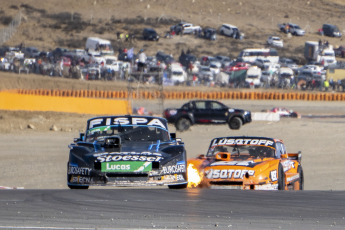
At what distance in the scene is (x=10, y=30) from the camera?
74750mm

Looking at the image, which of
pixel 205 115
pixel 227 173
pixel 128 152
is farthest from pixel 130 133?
pixel 205 115

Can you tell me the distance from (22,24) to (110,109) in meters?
43.9

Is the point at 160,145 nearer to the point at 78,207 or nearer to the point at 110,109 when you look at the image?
the point at 78,207

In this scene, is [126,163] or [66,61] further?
[66,61]

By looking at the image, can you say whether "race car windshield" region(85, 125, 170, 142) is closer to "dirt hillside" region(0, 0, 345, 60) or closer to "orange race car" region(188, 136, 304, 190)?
"orange race car" region(188, 136, 304, 190)

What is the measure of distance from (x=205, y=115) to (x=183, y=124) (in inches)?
48.5

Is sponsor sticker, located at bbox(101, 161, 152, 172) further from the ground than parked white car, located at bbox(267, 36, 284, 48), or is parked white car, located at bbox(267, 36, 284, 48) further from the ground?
sponsor sticker, located at bbox(101, 161, 152, 172)

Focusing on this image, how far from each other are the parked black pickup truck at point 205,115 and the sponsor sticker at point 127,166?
62.8 feet

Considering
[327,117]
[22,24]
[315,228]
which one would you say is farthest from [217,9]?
[315,228]

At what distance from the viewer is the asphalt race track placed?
9.01 m

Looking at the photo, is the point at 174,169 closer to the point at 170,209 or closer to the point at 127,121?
the point at 127,121

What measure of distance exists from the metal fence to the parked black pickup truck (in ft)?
129

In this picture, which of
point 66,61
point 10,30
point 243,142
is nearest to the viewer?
point 243,142

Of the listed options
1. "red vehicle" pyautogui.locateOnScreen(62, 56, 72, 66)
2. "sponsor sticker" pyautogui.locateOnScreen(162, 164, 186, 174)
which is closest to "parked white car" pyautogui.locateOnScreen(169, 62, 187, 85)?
"red vehicle" pyautogui.locateOnScreen(62, 56, 72, 66)
